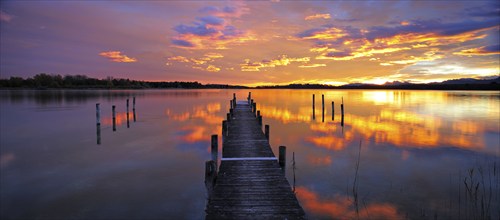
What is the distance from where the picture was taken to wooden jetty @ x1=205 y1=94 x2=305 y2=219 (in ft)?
22.0

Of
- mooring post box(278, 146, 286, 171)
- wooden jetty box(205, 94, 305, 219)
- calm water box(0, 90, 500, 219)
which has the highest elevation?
mooring post box(278, 146, 286, 171)

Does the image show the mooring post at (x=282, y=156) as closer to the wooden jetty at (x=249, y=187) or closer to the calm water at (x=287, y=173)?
the wooden jetty at (x=249, y=187)

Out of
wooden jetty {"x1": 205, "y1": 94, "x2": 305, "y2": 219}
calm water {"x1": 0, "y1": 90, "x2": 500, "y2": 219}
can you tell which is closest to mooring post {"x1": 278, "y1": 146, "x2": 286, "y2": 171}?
wooden jetty {"x1": 205, "y1": 94, "x2": 305, "y2": 219}

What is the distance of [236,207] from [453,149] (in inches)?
674

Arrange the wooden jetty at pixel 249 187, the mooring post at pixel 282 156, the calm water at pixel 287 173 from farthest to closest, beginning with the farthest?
the mooring post at pixel 282 156
the calm water at pixel 287 173
the wooden jetty at pixel 249 187

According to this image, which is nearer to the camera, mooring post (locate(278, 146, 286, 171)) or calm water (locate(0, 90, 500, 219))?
calm water (locate(0, 90, 500, 219))

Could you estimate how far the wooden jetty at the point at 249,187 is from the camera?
672cm

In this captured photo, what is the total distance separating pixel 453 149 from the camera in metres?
18.0

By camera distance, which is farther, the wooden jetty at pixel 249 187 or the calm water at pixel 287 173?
the calm water at pixel 287 173

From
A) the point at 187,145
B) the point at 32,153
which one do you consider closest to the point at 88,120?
the point at 32,153

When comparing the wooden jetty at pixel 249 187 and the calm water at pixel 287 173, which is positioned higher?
the wooden jetty at pixel 249 187

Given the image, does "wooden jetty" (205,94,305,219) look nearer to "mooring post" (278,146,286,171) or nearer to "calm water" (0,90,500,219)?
"mooring post" (278,146,286,171)

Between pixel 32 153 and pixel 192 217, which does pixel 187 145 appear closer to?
pixel 32 153

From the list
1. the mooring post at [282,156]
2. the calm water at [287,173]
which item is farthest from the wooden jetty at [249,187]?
the calm water at [287,173]
